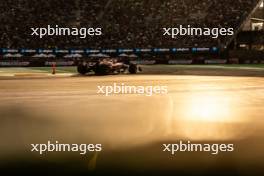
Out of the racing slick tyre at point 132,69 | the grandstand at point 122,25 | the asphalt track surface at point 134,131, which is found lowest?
the racing slick tyre at point 132,69

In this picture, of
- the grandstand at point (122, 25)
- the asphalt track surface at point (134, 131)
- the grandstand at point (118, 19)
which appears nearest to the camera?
the asphalt track surface at point (134, 131)

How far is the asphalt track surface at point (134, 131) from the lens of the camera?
23.8 feet

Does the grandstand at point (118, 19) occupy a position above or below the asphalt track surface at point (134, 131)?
above

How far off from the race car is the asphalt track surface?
1521 cm

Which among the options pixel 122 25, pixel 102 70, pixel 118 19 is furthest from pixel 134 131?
pixel 118 19

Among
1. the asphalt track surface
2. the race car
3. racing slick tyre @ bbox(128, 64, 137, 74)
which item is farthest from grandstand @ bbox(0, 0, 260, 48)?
the asphalt track surface

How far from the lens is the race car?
32.5 meters

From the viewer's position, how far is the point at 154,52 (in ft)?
185

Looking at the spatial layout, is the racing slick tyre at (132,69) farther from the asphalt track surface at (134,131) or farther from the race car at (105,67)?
the asphalt track surface at (134,131)

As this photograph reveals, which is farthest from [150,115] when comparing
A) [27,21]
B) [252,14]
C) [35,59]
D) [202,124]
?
[252,14]

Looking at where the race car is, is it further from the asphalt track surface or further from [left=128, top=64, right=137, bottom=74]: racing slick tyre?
the asphalt track surface

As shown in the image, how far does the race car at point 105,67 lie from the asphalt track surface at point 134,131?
15213 millimetres

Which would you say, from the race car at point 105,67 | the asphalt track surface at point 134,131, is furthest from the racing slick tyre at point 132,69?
the asphalt track surface at point 134,131

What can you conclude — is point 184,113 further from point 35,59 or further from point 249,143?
point 35,59
